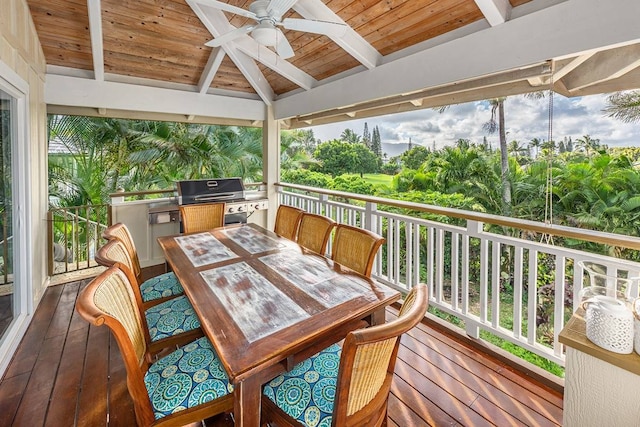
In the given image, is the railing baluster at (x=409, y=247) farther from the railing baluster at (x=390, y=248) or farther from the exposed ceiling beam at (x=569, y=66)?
the exposed ceiling beam at (x=569, y=66)

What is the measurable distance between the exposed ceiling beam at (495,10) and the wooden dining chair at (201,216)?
278 cm

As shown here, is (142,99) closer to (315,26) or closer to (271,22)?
(271,22)

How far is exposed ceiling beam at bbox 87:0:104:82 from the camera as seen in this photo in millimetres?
2775

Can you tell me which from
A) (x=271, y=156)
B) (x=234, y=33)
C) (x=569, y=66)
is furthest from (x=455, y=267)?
(x=271, y=156)

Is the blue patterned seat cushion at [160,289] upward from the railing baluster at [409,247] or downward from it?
downward

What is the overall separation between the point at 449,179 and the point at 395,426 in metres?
7.37

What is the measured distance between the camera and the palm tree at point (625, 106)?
4352mm

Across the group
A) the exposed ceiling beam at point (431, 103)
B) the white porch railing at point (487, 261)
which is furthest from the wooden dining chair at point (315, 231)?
the exposed ceiling beam at point (431, 103)

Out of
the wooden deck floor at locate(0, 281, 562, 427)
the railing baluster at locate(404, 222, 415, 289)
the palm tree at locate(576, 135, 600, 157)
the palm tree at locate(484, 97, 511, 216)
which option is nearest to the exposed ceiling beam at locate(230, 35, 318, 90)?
the railing baluster at locate(404, 222, 415, 289)

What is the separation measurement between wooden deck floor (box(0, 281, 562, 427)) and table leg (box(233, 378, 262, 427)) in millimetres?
708

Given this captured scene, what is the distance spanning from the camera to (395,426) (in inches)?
65.0

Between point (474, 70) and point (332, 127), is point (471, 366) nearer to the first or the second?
point (474, 70)

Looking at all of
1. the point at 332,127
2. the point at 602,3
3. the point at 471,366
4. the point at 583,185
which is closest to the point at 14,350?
the point at 471,366

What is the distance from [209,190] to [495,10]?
11.4 ft
